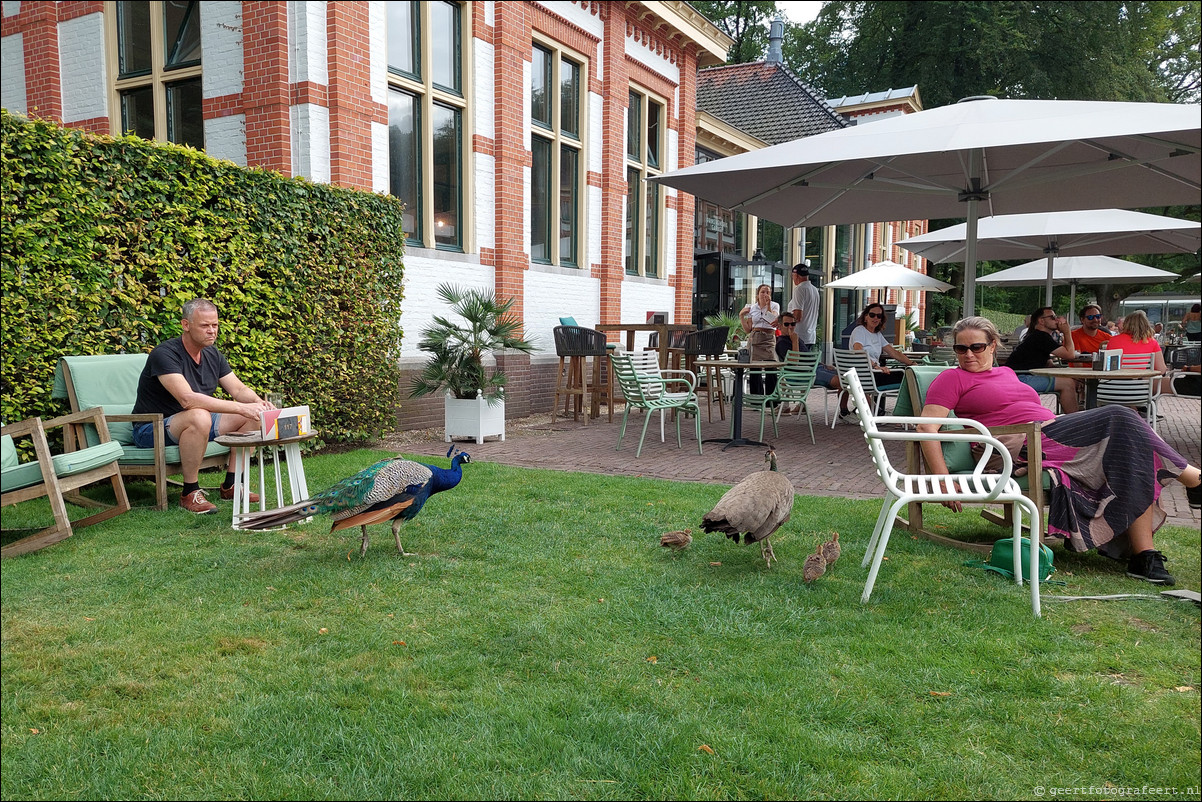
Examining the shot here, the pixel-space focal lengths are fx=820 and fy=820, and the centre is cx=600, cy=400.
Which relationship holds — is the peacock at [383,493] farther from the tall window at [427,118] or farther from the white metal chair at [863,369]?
the white metal chair at [863,369]

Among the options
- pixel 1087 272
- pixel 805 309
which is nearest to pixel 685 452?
pixel 805 309

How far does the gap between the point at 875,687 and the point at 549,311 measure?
9.19 m

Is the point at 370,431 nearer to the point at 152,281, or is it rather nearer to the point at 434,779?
the point at 152,281

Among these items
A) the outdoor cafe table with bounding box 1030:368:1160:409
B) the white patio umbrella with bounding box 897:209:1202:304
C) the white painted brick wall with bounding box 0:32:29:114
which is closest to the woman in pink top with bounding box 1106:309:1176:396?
the outdoor cafe table with bounding box 1030:368:1160:409

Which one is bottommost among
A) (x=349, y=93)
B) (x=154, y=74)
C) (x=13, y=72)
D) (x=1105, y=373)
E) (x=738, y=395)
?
(x=738, y=395)

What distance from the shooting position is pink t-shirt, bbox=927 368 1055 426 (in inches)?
165

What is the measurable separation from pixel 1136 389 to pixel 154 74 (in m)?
10.8

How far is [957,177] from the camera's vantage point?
7.36 metres

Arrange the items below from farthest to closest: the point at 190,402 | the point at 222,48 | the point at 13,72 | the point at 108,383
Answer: the point at 13,72 < the point at 222,48 < the point at 108,383 < the point at 190,402

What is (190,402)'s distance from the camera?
16.6 feet

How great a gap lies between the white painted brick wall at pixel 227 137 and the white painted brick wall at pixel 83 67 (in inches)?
84.1

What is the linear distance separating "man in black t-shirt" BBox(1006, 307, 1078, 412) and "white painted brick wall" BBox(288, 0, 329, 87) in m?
7.55

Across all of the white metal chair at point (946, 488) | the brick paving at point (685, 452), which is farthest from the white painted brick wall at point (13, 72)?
the white metal chair at point (946, 488)

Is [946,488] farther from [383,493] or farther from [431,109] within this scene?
[431,109]
